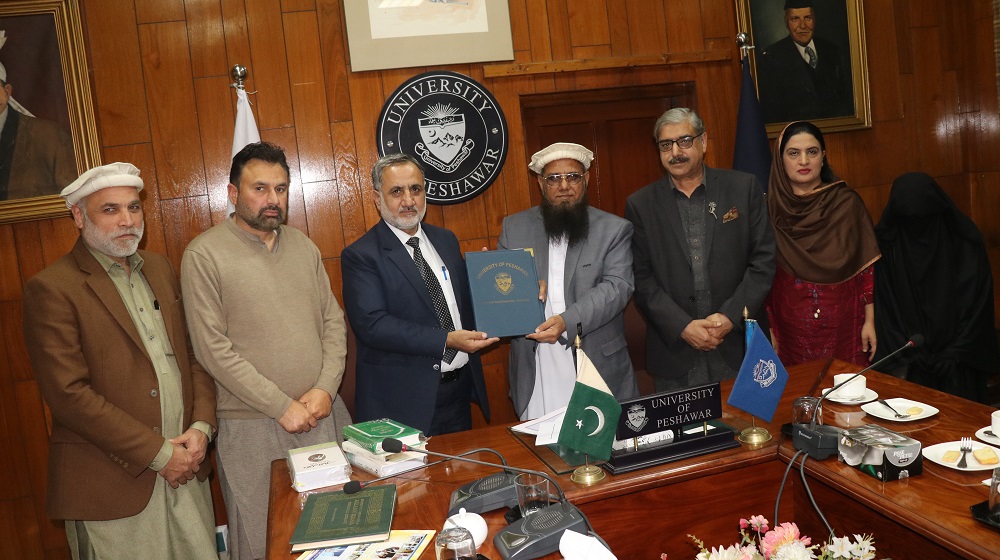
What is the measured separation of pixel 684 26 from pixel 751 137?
0.82 metres

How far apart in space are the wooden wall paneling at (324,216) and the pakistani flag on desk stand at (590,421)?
2381 mm

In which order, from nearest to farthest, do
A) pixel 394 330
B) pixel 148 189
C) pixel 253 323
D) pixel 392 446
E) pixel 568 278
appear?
pixel 392 446
pixel 253 323
pixel 394 330
pixel 568 278
pixel 148 189

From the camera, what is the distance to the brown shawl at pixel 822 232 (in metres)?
3.59

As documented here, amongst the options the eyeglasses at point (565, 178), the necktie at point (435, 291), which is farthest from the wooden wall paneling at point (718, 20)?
the necktie at point (435, 291)

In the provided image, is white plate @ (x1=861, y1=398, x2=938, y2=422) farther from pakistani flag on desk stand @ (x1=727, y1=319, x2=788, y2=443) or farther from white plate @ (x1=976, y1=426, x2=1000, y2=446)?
pakistani flag on desk stand @ (x1=727, y1=319, x2=788, y2=443)

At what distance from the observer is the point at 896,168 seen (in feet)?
16.5

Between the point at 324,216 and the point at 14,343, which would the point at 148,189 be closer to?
the point at 324,216

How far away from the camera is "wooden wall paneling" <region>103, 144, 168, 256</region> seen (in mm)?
3795

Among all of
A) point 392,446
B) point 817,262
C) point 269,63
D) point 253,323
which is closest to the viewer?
point 392,446

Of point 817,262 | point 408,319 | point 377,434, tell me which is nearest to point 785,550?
point 377,434

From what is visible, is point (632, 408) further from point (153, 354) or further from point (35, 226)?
point (35, 226)

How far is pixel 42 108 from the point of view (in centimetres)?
364

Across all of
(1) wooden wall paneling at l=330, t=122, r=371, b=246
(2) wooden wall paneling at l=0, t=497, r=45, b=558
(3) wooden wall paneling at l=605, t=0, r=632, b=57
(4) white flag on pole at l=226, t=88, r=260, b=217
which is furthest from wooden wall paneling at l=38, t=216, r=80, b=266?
(3) wooden wall paneling at l=605, t=0, r=632, b=57

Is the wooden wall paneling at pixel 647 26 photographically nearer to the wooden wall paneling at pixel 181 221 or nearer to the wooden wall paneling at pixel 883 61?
the wooden wall paneling at pixel 883 61
